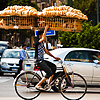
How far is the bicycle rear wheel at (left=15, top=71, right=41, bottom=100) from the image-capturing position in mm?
10688

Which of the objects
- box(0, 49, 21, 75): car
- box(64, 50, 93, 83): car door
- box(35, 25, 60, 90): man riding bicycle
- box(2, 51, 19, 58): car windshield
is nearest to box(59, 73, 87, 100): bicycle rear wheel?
box(35, 25, 60, 90): man riding bicycle

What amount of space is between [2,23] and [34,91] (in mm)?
3837

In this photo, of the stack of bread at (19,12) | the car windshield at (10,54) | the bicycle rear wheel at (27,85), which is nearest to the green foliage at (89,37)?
the car windshield at (10,54)

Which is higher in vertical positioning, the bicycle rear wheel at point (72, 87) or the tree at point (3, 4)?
the tree at point (3, 4)

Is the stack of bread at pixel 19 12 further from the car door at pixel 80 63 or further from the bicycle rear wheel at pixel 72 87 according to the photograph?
the bicycle rear wheel at pixel 72 87

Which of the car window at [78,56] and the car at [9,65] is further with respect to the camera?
the car at [9,65]

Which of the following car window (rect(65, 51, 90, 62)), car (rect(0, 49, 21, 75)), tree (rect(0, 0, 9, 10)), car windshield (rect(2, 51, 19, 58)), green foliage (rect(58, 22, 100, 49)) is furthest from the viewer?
tree (rect(0, 0, 9, 10))

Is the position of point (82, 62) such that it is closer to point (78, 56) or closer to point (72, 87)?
point (78, 56)

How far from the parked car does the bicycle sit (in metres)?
2.90

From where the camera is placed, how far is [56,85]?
10773 mm

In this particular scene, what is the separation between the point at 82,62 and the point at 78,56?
26 cm

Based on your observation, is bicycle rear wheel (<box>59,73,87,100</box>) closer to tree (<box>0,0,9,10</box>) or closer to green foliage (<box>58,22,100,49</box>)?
green foliage (<box>58,22,100,49</box>)

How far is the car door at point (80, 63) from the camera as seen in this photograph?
13.8 m

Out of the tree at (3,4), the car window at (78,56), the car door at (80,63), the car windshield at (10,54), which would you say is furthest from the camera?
the tree at (3,4)
